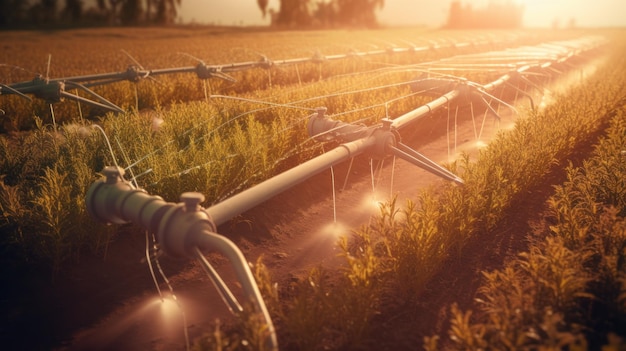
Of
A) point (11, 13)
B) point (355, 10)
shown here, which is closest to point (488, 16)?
point (355, 10)

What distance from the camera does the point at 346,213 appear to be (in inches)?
171

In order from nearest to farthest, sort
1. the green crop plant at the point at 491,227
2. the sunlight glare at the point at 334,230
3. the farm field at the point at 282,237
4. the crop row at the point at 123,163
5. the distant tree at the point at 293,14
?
the green crop plant at the point at 491,227 < the farm field at the point at 282,237 < the crop row at the point at 123,163 < the sunlight glare at the point at 334,230 < the distant tree at the point at 293,14

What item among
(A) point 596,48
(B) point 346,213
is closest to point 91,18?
(A) point 596,48

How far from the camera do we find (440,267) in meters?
3.00

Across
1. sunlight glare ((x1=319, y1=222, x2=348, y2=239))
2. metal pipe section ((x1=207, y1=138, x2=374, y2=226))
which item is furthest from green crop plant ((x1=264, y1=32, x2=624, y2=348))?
metal pipe section ((x1=207, y1=138, x2=374, y2=226))

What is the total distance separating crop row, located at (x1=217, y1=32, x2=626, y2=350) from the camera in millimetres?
2031

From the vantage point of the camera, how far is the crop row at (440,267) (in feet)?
6.66

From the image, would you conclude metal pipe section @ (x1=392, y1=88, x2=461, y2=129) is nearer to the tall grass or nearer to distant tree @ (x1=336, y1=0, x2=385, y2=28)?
the tall grass

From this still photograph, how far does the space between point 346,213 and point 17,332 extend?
2.95 m

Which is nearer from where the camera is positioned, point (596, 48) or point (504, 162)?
point (504, 162)

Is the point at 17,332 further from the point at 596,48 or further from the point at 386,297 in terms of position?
the point at 596,48

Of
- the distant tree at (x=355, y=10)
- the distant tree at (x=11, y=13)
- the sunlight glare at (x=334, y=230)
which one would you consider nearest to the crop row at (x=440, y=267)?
the sunlight glare at (x=334, y=230)

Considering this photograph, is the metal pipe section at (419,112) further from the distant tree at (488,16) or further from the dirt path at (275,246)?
the distant tree at (488,16)

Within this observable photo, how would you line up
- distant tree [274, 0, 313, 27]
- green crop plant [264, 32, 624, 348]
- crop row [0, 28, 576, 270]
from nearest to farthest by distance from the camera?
1. green crop plant [264, 32, 624, 348]
2. crop row [0, 28, 576, 270]
3. distant tree [274, 0, 313, 27]
